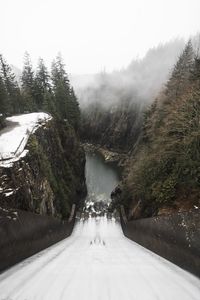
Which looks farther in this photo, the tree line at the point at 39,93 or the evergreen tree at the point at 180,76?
the tree line at the point at 39,93

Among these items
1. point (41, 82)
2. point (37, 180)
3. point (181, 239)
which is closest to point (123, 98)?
point (41, 82)

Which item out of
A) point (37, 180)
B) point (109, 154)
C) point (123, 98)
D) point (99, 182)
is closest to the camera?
point (37, 180)

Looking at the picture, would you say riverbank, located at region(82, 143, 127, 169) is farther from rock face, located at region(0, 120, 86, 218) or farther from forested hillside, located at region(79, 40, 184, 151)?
rock face, located at region(0, 120, 86, 218)

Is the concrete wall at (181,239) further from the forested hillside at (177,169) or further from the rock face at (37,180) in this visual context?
the rock face at (37,180)

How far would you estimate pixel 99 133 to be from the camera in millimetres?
82812

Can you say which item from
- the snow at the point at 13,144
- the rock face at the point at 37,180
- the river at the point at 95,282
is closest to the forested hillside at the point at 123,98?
the rock face at the point at 37,180

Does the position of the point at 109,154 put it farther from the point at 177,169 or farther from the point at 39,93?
the point at 177,169

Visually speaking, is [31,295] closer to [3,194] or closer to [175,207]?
[3,194]

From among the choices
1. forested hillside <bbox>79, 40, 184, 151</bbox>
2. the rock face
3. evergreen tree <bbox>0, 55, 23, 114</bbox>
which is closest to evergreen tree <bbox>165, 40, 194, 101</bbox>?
the rock face

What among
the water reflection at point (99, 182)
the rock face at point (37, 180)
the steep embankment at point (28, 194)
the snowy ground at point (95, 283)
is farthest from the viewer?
the water reflection at point (99, 182)

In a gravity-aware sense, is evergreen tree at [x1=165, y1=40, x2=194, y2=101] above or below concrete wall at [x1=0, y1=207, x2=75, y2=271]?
above

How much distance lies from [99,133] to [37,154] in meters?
66.2

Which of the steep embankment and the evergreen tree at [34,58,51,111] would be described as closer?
the steep embankment

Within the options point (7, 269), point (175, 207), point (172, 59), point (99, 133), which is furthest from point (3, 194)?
point (172, 59)
